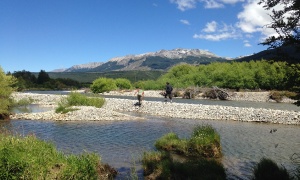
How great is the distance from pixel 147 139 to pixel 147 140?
33cm

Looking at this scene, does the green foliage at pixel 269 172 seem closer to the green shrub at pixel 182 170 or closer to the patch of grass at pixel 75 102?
the green shrub at pixel 182 170

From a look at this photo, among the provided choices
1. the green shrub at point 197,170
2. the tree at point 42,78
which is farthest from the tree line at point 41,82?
the green shrub at point 197,170

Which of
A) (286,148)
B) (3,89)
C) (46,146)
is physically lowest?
(286,148)

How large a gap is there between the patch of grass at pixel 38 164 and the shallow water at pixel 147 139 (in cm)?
214

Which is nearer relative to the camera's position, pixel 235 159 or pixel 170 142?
pixel 235 159

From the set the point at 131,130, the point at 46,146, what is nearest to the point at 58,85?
the point at 131,130

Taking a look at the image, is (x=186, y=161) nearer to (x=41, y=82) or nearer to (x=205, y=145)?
(x=205, y=145)

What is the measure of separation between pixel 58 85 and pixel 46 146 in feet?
545

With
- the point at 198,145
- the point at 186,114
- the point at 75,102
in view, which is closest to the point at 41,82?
the point at 75,102

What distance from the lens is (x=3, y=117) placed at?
3412 centimetres

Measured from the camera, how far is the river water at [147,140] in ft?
53.8

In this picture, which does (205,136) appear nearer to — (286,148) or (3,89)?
(286,148)

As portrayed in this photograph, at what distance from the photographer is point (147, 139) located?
22562mm

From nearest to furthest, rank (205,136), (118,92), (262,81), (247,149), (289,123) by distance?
(205,136) < (247,149) < (289,123) < (262,81) < (118,92)
